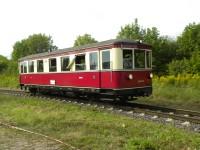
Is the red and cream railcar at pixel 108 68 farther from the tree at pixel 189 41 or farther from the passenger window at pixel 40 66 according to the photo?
the tree at pixel 189 41

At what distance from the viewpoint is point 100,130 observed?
1124cm

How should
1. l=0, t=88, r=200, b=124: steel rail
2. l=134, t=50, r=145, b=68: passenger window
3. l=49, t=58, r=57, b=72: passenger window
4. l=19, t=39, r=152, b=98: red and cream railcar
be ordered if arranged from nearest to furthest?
l=0, t=88, r=200, b=124: steel rail
l=19, t=39, r=152, b=98: red and cream railcar
l=134, t=50, r=145, b=68: passenger window
l=49, t=58, r=57, b=72: passenger window

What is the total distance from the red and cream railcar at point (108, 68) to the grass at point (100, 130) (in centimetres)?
179

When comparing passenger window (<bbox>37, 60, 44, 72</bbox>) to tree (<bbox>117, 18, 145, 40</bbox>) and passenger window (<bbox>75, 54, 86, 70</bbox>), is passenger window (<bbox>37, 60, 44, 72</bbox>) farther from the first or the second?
tree (<bbox>117, 18, 145, 40</bbox>)

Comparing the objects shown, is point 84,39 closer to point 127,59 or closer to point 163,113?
point 127,59

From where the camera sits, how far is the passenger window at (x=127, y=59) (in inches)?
681

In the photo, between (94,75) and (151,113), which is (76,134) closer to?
(151,113)

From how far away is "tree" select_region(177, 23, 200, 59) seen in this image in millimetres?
60531

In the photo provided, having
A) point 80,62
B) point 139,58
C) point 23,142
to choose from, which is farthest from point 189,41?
point 23,142

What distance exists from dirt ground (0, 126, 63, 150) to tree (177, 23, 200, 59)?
50676 millimetres

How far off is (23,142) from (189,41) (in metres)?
53.0

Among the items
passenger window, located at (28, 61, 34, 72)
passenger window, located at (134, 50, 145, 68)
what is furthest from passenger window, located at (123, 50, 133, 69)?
passenger window, located at (28, 61, 34, 72)

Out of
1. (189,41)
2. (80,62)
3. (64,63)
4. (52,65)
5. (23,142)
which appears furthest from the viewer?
(189,41)

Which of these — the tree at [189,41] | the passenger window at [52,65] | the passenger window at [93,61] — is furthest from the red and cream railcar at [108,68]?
the tree at [189,41]
